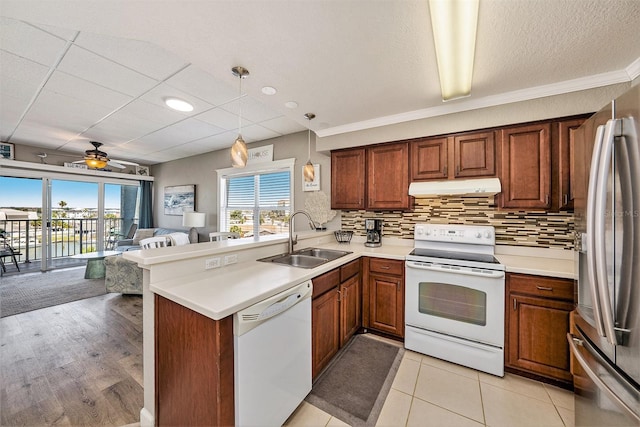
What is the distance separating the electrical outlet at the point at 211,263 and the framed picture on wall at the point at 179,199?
4.25 metres

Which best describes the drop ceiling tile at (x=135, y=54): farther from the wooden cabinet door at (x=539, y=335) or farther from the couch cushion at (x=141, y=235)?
the couch cushion at (x=141, y=235)

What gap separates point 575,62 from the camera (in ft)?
5.56

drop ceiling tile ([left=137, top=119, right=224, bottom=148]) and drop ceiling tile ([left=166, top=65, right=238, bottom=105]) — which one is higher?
drop ceiling tile ([left=137, top=119, right=224, bottom=148])

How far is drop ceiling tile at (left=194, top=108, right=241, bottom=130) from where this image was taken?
3035mm

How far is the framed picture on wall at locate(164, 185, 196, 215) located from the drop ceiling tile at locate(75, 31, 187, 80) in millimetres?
3541

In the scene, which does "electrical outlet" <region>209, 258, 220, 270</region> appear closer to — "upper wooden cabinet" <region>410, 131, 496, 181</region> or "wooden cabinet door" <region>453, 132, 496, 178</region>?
"upper wooden cabinet" <region>410, 131, 496, 181</region>

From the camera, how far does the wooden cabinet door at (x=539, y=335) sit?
172 centimetres

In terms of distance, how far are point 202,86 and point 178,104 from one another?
2.07 ft

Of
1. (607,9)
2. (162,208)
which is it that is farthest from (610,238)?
(162,208)

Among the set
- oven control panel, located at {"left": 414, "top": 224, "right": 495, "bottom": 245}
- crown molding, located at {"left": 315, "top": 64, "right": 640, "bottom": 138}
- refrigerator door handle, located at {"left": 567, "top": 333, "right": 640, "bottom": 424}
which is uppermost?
crown molding, located at {"left": 315, "top": 64, "right": 640, "bottom": 138}

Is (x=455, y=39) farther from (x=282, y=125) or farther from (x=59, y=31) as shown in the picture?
(x=59, y=31)

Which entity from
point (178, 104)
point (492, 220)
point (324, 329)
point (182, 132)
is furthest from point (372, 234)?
point (182, 132)

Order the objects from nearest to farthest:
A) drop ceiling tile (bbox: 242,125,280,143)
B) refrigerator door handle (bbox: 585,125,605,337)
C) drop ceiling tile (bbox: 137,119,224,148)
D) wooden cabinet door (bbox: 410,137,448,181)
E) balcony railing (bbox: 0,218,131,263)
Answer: refrigerator door handle (bbox: 585,125,605,337) → wooden cabinet door (bbox: 410,137,448,181) → drop ceiling tile (bbox: 137,119,224,148) → drop ceiling tile (bbox: 242,125,280,143) → balcony railing (bbox: 0,218,131,263)

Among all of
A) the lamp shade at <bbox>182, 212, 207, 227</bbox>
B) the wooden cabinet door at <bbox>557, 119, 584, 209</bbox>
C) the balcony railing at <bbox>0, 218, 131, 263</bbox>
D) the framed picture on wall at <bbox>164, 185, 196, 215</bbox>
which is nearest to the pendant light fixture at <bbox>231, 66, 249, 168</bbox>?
the wooden cabinet door at <bbox>557, 119, 584, 209</bbox>
